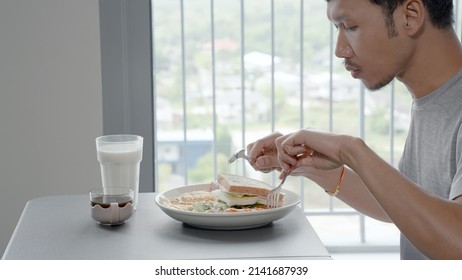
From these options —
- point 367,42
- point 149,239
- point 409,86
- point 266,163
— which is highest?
point 367,42

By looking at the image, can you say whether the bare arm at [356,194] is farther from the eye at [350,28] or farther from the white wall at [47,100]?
the white wall at [47,100]

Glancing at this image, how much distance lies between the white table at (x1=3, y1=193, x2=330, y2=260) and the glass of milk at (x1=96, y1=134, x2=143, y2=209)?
A: 0.09 m

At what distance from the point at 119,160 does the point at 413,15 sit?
0.74 m

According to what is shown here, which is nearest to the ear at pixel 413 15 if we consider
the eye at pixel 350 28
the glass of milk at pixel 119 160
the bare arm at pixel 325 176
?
the eye at pixel 350 28

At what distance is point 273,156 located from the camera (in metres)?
1.65

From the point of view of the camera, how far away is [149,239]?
1.41m

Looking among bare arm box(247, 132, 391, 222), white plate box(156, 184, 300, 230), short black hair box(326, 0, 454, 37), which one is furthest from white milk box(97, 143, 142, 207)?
short black hair box(326, 0, 454, 37)

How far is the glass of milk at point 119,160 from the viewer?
5.37ft

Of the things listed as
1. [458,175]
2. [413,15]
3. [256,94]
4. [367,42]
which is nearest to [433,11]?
[413,15]

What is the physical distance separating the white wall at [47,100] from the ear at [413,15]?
4.22 ft

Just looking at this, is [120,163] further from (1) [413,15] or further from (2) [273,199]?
(1) [413,15]

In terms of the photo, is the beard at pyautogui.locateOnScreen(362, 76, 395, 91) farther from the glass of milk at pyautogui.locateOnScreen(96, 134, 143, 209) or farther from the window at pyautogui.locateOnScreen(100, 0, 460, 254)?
the window at pyautogui.locateOnScreen(100, 0, 460, 254)

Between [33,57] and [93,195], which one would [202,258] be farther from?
[33,57]

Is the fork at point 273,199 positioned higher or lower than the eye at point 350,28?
lower
